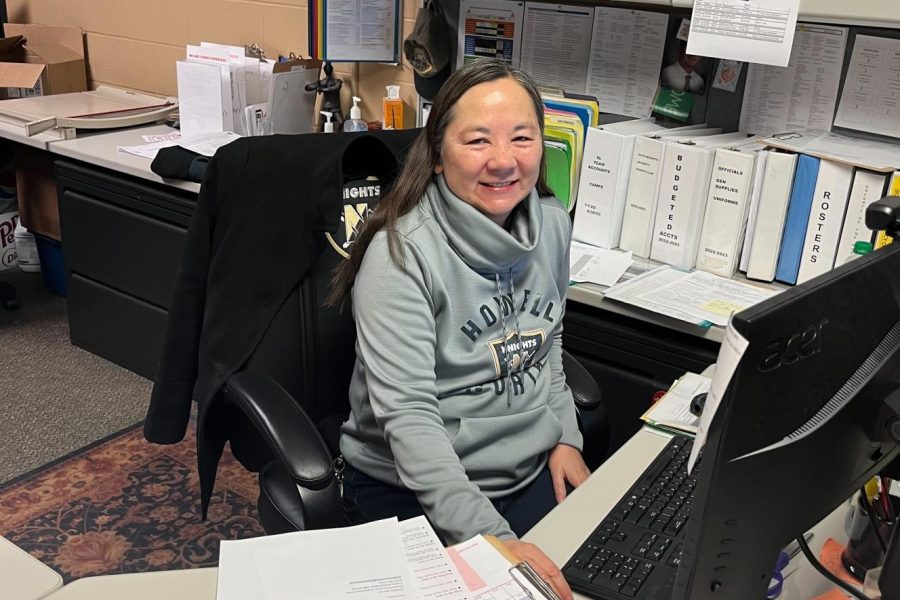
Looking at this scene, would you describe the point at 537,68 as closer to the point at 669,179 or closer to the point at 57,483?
the point at 669,179

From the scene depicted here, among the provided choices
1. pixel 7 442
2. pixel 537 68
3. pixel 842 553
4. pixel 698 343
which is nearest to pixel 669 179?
pixel 698 343

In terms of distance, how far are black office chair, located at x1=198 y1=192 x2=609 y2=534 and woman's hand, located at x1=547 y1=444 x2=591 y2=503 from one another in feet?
0.30

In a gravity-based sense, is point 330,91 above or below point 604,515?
above

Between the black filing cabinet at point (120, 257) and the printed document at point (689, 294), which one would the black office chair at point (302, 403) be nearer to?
the printed document at point (689, 294)

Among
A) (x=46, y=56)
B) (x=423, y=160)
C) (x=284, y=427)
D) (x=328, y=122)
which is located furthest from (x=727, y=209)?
(x=46, y=56)

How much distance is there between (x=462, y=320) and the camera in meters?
1.44

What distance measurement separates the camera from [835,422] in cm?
76

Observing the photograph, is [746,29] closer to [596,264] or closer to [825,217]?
[825,217]

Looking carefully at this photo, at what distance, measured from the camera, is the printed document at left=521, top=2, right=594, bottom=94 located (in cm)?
230

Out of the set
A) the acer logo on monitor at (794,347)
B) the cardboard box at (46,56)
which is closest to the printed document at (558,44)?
the acer logo on monitor at (794,347)

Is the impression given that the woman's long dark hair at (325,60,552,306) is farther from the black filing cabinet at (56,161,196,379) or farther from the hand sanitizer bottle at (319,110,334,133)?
the hand sanitizer bottle at (319,110,334,133)

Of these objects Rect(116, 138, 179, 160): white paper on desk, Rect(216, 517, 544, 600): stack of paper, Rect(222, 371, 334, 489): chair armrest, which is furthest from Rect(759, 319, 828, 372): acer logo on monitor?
Rect(116, 138, 179, 160): white paper on desk

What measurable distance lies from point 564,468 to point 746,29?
0.92 metres

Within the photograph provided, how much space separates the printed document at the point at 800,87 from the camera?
1.95 m
